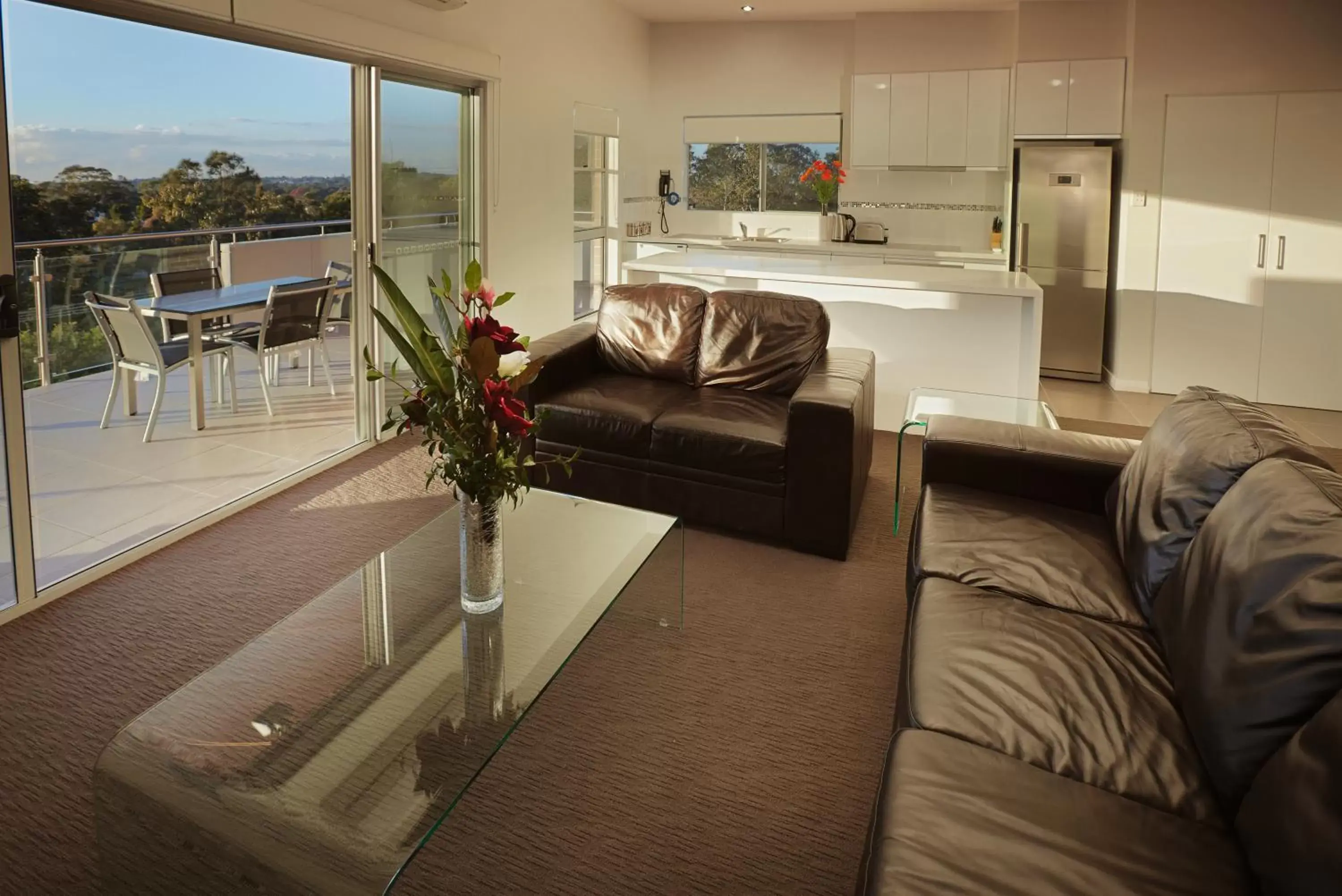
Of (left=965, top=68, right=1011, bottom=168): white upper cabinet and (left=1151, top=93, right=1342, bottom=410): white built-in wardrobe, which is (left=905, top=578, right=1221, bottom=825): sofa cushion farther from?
(left=965, top=68, right=1011, bottom=168): white upper cabinet

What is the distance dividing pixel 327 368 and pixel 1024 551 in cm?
462

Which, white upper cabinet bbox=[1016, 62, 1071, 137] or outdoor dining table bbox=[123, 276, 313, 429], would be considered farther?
white upper cabinet bbox=[1016, 62, 1071, 137]

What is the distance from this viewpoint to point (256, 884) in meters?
1.43

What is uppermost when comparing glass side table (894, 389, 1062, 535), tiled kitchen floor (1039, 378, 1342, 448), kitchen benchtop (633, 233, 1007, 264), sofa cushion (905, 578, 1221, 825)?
kitchen benchtop (633, 233, 1007, 264)

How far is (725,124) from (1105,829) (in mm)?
7595

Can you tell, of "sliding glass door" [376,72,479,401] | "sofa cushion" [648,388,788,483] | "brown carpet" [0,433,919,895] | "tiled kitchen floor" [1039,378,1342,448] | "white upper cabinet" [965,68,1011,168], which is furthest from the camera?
"white upper cabinet" [965,68,1011,168]

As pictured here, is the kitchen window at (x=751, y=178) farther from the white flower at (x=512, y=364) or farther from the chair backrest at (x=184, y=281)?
the white flower at (x=512, y=364)

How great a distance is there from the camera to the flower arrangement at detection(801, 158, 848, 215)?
7.52 meters

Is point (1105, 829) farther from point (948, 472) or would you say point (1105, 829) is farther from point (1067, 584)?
point (948, 472)

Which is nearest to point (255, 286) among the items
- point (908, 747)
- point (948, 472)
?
point (948, 472)

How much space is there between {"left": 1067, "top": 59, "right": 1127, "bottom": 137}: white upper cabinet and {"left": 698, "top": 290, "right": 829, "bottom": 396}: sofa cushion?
3706mm

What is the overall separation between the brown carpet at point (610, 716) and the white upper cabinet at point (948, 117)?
4.59 meters

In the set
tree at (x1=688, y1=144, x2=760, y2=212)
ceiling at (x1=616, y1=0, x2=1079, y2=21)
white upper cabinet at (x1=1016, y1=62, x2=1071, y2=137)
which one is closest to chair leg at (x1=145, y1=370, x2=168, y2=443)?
ceiling at (x1=616, y1=0, x2=1079, y2=21)

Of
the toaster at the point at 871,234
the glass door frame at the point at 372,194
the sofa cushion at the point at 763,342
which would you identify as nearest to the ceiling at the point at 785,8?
the toaster at the point at 871,234
